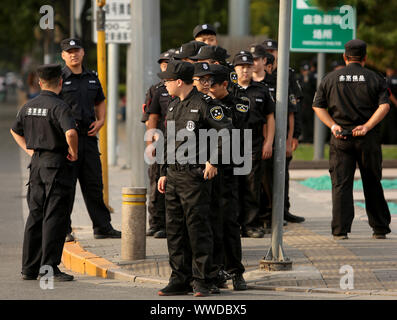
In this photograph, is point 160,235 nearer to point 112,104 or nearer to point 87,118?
point 87,118

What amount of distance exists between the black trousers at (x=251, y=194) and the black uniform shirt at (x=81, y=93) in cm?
177

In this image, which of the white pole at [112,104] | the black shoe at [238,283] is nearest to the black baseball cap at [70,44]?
the black shoe at [238,283]

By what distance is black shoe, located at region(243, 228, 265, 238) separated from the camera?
10297 millimetres

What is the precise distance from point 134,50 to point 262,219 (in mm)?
2525

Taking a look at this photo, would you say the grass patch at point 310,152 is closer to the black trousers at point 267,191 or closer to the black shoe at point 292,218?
the black shoe at point 292,218

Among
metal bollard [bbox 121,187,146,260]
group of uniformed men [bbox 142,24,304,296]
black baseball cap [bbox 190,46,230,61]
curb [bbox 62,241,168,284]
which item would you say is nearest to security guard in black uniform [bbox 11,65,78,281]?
curb [bbox 62,241,168,284]

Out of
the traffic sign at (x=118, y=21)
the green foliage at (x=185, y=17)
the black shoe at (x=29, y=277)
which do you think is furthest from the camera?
the green foliage at (x=185, y=17)

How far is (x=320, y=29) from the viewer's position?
17.5 metres

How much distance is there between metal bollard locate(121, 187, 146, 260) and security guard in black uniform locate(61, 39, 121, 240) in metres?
0.96

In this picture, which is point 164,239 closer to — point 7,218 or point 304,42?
point 7,218

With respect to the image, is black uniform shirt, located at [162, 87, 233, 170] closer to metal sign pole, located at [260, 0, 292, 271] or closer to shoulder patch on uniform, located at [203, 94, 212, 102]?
shoulder patch on uniform, located at [203, 94, 212, 102]

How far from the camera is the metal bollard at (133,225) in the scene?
909 centimetres

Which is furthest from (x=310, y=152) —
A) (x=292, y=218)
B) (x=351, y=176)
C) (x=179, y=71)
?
(x=179, y=71)
